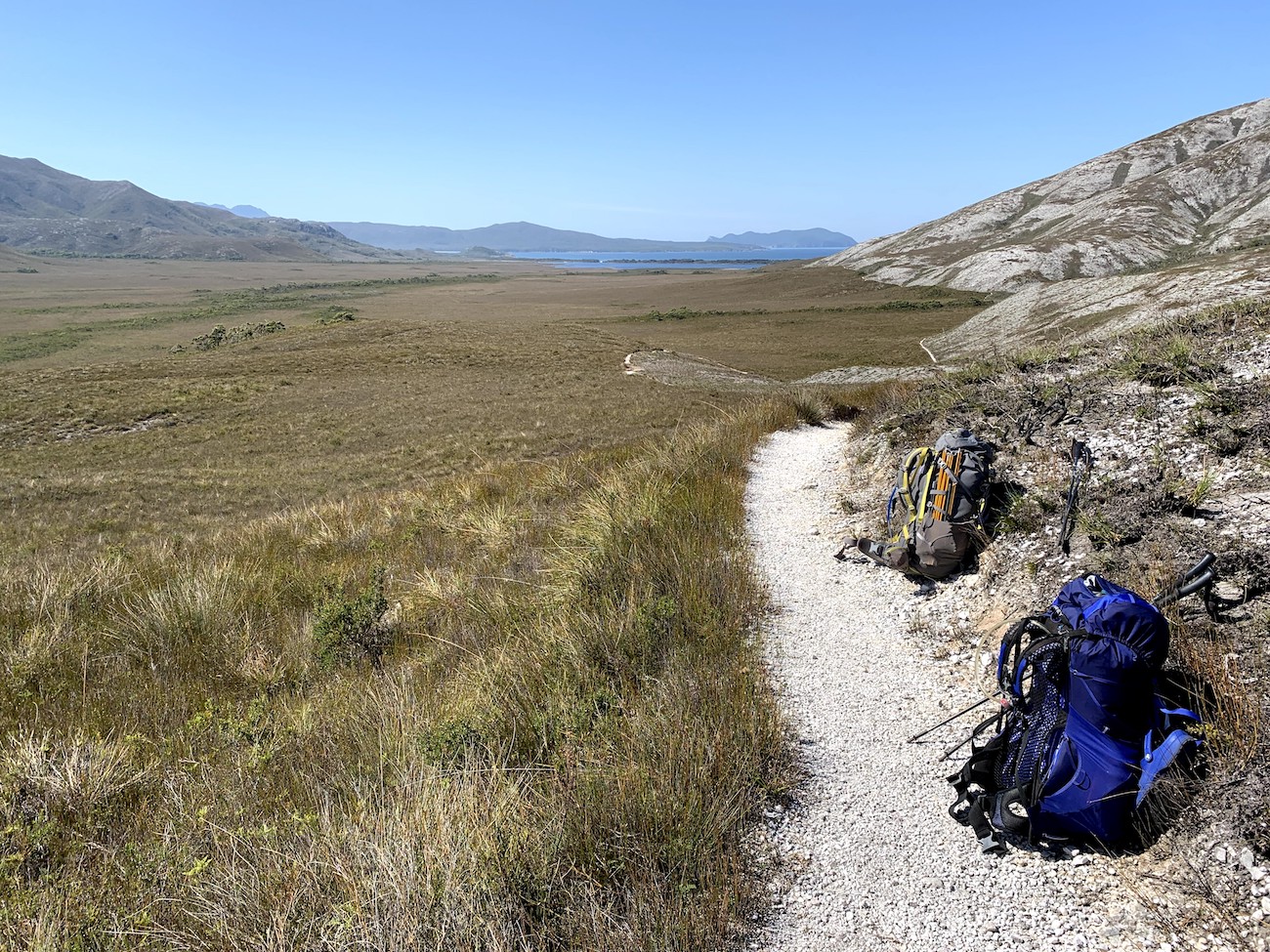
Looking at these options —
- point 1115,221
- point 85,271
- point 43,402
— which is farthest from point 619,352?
point 85,271

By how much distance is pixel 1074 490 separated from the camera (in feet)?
16.4

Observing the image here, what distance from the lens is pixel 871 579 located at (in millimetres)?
6164

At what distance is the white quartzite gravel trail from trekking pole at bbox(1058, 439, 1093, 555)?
4.31ft

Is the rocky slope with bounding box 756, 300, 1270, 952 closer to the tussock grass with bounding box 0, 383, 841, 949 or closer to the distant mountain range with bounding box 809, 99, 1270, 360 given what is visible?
the tussock grass with bounding box 0, 383, 841, 949

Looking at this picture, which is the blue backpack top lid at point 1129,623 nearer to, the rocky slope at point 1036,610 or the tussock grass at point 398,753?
the rocky slope at point 1036,610

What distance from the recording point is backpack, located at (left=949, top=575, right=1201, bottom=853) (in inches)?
111

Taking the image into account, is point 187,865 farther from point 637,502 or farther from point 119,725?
point 637,502

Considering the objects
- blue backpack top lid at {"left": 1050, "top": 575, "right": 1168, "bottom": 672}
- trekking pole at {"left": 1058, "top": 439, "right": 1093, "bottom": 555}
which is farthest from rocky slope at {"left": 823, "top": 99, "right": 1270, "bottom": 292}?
blue backpack top lid at {"left": 1050, "top": 575, "right": 1168, "bottom": 672}

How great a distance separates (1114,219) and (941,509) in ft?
319

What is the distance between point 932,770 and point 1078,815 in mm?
778

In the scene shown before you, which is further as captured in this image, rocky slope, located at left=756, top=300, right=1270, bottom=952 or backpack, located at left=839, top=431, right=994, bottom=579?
backpack, located at left=839, top=431, right=994, bottom=579

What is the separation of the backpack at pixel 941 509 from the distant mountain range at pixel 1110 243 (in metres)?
22.0

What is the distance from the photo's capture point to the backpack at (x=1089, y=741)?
9.28ft

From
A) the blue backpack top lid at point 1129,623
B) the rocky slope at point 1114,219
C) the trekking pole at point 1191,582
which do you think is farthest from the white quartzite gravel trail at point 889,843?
the rocky slope at point 1114,219
